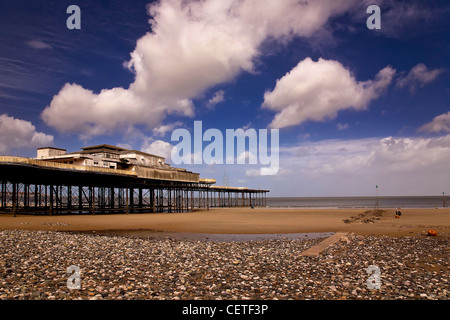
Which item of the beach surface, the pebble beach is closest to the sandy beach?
the pebble beach

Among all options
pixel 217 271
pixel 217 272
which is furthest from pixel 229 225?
pixel 217 272

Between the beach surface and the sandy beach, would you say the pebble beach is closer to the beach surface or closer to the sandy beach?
the sandy beach

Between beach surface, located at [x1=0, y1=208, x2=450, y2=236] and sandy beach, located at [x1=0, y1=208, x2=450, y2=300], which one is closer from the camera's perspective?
sandy beach, located at [x1=0, y1=208, x2=450, y2=300]

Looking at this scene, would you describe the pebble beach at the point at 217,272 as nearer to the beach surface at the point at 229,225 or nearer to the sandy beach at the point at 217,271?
the sandy beach at the point at 217,271

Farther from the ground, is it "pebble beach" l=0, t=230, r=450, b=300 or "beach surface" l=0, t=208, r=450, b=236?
"pebble beach" l=0, t=230, r=450, b=300

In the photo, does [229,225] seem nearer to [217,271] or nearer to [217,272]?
[217,271]

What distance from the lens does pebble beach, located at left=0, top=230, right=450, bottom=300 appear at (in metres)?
7.84

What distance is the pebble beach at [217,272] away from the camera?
25.7 feet

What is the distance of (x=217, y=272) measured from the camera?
1010 centimetres

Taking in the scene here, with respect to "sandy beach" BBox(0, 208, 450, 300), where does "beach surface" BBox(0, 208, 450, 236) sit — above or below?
below

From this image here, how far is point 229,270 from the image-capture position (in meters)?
10.4

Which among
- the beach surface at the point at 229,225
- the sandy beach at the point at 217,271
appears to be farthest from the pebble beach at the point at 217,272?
the beach surface at the point at 229,225
